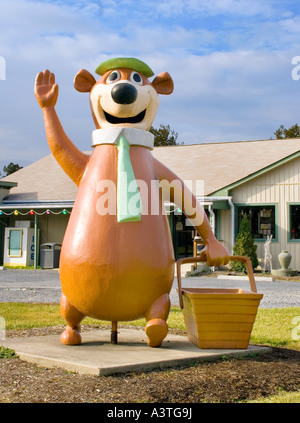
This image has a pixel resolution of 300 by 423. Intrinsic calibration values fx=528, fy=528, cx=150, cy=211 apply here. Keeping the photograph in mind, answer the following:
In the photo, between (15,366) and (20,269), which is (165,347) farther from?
(20,269)

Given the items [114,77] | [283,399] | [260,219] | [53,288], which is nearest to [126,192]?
[114,77]

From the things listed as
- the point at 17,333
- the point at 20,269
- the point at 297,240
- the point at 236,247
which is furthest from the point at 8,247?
the point at 17,333

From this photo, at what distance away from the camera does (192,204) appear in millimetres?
5113

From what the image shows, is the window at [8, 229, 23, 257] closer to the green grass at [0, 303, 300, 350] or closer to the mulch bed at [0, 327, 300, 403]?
the green grass at [0, 303, 300, 350]

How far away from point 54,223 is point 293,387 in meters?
16.6

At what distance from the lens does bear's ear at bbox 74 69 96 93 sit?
5277mm

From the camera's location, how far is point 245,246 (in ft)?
50.5

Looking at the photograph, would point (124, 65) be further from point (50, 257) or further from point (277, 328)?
point (50, 257)

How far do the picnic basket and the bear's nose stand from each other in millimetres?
1873

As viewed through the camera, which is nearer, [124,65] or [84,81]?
[124,65]

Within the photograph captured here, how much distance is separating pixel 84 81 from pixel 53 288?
7.09m

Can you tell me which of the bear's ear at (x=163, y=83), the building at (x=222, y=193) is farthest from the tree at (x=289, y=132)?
the bear's ear at (x=163, y=83)

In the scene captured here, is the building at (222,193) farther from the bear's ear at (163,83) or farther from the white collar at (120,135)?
the white collar at (120,135)

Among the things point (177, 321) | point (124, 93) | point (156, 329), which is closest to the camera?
point (156, 329)
